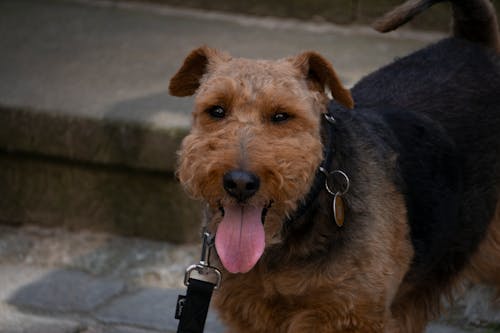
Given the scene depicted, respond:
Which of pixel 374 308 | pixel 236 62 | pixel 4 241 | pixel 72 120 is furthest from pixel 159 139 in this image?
pixel 374 308

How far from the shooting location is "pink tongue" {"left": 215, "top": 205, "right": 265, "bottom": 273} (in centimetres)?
304

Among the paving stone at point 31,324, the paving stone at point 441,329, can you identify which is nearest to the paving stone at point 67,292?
the paving stone at point 31,324

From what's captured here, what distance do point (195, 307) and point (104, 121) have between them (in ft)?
6.54

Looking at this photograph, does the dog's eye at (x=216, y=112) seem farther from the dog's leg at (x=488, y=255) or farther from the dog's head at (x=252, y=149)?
the dog's leg at (x=488, y=255)

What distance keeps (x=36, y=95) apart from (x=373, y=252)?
8.40ft

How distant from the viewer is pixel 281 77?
3.31 m

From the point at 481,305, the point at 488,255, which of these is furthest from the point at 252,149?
the point at 481,305

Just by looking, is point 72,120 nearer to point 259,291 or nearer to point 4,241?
point 4,241

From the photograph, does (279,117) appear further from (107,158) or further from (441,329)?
(107,158)

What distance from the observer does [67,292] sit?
4.61 metres

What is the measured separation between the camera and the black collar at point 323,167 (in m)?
3.24

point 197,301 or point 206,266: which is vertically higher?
point 206,266

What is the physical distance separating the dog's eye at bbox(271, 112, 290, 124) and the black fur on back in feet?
1.37

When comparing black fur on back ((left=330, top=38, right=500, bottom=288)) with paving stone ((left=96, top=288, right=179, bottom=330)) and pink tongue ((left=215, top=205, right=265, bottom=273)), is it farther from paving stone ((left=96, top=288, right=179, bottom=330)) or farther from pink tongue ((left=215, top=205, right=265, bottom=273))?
paving stone ((left=96, top=288, right=179, bottom=330))
